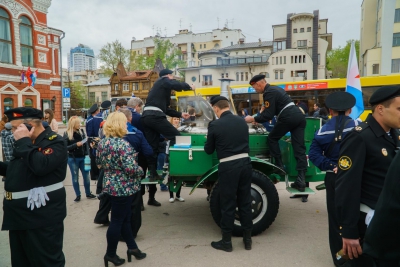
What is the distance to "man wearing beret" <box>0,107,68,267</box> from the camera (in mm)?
2520

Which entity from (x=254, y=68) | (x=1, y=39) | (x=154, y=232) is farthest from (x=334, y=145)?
(x=254, y=68)

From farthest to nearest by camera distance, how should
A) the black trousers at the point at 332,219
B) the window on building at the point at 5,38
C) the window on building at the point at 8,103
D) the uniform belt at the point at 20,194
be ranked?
the window on building at the point at 8,103, the window on building at the point at 5,38, the black trousers at the point at 332,219, the uniform belt at the point at 20,194

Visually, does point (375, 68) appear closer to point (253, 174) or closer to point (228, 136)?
point (253, 174)

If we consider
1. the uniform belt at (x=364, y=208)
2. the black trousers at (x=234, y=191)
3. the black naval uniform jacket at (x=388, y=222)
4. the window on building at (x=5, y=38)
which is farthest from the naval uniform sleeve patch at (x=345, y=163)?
the window on building at (x=5, y=38)

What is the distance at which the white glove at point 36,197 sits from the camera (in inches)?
99.9

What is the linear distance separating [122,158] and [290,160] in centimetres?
261

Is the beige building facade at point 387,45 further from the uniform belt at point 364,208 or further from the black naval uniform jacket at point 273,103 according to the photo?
the uniform belt at point 364,208

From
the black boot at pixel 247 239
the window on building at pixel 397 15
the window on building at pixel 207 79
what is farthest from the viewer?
the window on building at pixel 207 79

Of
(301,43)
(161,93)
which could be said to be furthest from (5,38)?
(301,43)

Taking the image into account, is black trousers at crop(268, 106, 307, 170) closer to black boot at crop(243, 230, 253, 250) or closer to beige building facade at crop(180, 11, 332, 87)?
black boot at crop(243, 230, 253, 250)

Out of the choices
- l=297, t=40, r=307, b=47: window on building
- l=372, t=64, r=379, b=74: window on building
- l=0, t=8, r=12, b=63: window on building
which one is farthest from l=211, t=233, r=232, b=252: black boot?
l=297, t=40, r=307, b=47: window on building

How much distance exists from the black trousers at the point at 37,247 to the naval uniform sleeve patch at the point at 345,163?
249 centimetres

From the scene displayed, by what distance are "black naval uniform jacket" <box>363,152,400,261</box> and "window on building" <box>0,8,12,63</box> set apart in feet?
75.2

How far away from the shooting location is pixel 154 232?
445cm
